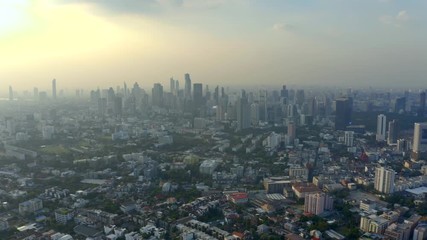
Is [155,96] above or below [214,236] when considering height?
above

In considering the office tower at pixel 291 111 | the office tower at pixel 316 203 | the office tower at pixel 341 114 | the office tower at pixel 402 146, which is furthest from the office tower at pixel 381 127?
the office tower at pixel 316 203

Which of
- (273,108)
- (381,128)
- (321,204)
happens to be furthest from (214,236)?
(273,108)

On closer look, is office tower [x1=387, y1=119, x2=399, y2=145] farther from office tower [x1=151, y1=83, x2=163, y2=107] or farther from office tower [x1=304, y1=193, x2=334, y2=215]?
office tower [x1=151, y1=83, x2=163, y2=107]

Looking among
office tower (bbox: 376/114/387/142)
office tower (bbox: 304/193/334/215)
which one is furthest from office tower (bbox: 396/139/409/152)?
office tower (bbox: 304/193/334/215)

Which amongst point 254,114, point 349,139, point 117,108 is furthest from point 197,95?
point 349,139

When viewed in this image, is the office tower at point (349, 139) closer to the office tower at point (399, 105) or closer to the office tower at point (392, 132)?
the office tower at point (392, 132)

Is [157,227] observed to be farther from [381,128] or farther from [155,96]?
[155,96]
